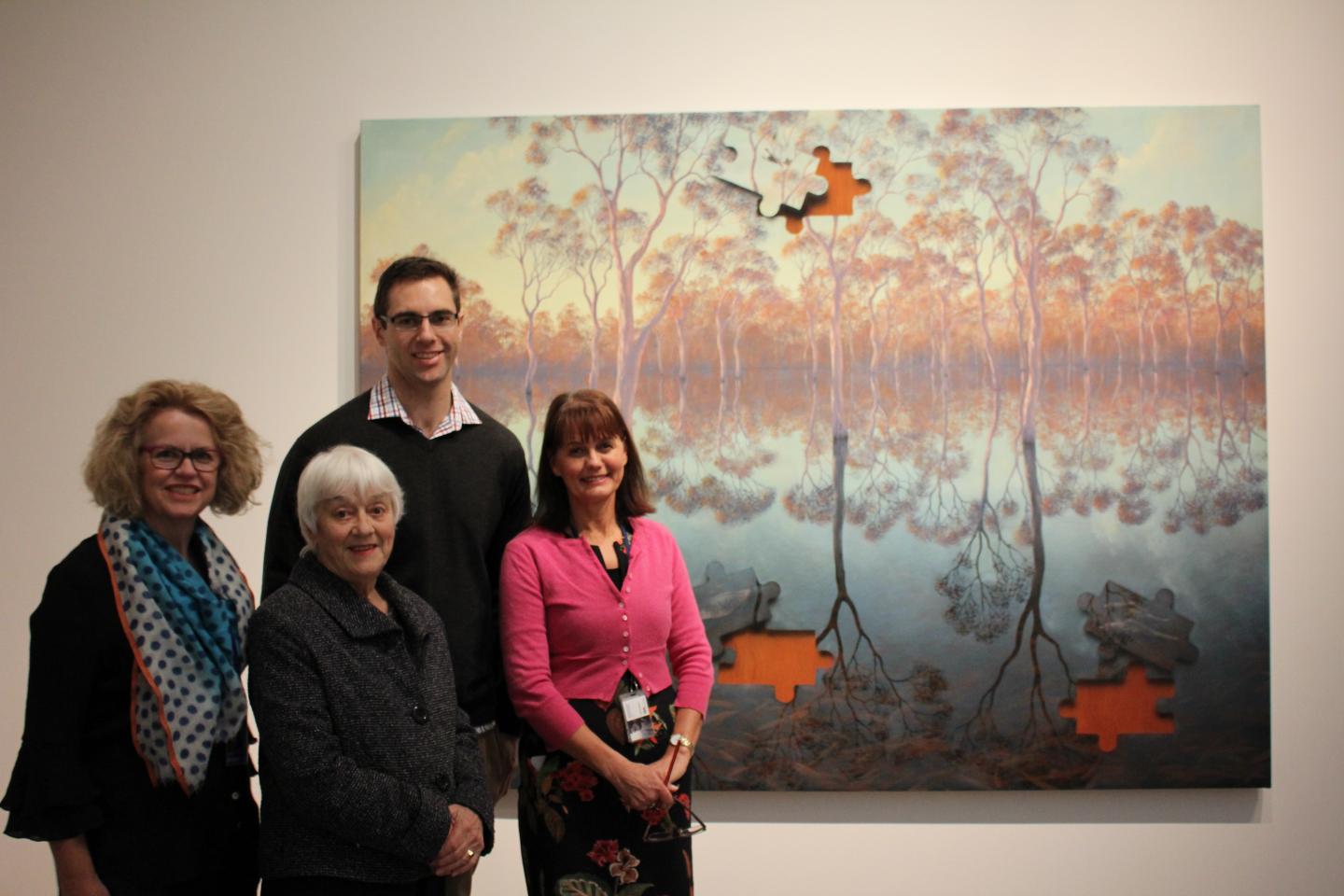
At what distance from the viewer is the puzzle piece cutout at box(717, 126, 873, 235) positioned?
3.04 metres

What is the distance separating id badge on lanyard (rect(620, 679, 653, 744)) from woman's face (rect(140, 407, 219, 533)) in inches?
32.3

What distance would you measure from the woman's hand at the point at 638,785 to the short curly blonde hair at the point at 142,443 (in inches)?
32.7

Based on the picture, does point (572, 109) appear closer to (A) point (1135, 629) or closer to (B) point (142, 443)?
(B) point (142, 443)

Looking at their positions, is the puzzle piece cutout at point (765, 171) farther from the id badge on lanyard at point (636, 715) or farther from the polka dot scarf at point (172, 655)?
the polka dot scarf at point (172, 655)

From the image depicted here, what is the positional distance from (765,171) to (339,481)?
1.67 meters

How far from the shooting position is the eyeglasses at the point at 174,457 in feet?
6.07

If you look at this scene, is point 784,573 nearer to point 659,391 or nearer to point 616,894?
point 659,391

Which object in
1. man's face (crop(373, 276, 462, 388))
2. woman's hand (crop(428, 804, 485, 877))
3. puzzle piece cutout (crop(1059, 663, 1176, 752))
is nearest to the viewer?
woman's hand (crop(428, 804, 485, 877))

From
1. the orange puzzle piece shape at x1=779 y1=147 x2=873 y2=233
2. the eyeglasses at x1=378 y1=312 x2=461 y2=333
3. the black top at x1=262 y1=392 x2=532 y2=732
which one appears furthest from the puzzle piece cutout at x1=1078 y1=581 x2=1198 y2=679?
the eyeglasses at x1=378 y1=312 x2=461 y2=333

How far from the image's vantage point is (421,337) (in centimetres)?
214

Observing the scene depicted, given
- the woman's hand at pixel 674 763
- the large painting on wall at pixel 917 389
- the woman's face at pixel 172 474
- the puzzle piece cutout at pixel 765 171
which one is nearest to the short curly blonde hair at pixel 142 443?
the woman's face at pixel 172 474

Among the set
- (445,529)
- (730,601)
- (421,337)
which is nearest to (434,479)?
(445,529)

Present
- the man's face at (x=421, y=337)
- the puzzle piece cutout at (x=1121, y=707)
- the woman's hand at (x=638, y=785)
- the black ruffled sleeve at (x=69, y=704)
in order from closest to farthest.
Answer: the black ruffled sleeve at (x=69, y=704), the woman's hand at (x=638, y=785), the man's face at (x=421, y=337), the puzzle piece cutout at (x=1121, y=707)

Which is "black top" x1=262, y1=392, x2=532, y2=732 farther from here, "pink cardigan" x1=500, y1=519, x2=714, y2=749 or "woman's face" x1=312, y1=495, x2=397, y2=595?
"woman's face" x1=312, y1=495, x2=397, y2=595
